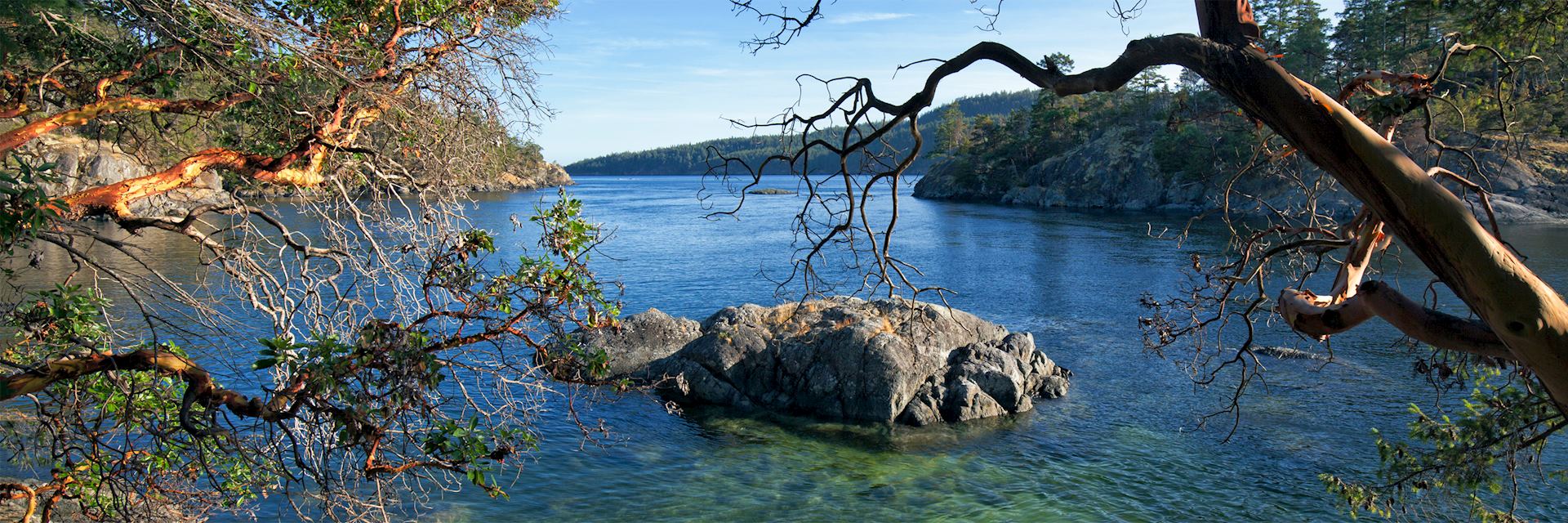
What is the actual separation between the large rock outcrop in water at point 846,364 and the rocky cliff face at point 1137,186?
39.0m

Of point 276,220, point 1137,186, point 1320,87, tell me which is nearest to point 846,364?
point 276,220

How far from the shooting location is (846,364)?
59.7 ft

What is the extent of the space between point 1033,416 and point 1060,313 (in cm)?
1071

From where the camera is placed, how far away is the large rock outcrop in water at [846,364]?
17.9m

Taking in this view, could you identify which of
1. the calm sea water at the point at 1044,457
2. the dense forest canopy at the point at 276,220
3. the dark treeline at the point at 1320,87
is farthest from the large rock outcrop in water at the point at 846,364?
the dense forest canopy at the point at 276,220

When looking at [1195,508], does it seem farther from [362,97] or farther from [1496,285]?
[362,97]

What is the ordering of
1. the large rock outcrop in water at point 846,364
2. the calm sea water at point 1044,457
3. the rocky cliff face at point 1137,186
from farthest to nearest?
the rocky cliff face at point 1137,186 → the large rock outcrop in water at point 846,364 → the calm sea water at point 1044,457

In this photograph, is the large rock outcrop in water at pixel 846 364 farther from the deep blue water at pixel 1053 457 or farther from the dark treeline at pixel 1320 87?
the dark treeline at pixel 1320 87

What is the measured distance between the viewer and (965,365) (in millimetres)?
18828

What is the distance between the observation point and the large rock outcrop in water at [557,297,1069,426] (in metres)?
17.9

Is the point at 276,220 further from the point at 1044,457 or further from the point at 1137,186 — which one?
the point at 1137,186

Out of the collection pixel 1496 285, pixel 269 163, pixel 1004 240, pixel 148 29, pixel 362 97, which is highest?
pixel 148 29

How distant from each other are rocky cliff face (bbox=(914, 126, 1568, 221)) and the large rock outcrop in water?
38994 millimetres

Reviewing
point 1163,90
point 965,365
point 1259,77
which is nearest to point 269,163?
point 1259,77
